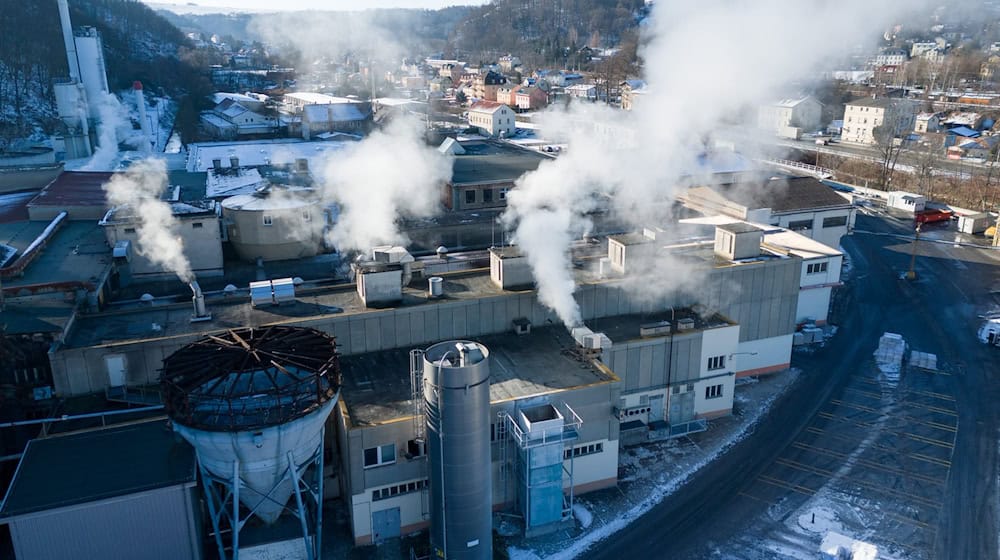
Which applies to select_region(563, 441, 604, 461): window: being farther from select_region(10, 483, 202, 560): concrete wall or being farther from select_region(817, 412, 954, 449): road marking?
select_region(10, 483, 202, 560): concrete wall

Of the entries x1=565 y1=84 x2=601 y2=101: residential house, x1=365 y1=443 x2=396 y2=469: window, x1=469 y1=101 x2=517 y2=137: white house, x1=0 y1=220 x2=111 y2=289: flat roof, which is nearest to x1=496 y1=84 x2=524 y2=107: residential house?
x1=565 y1=84 x2=601 y2=101: residential house

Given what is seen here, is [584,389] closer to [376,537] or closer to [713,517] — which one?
[713,517]

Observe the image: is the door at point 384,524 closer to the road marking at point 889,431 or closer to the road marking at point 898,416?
the road marking at point 889,431

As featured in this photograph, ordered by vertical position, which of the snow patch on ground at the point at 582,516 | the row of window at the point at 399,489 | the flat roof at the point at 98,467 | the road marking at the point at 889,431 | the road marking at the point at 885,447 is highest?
the flat roof at the point at 98,467

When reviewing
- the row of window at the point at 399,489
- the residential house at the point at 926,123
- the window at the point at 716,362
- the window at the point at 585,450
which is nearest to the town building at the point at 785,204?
the window at the point at 716,362

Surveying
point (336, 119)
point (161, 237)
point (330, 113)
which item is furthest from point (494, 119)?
point (161, 237)

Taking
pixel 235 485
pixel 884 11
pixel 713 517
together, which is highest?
pixel 884 11

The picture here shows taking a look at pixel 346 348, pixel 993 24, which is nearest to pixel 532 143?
pixel 346 348
